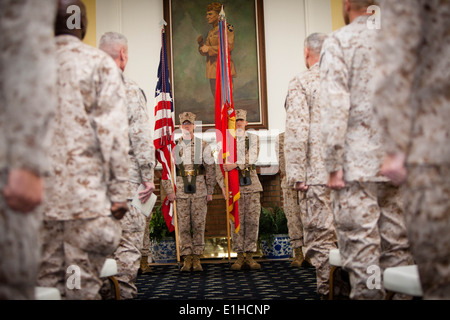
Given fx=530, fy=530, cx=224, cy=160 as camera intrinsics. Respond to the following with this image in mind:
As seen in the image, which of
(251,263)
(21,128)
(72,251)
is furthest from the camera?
(251,263)

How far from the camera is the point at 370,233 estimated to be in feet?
8.53

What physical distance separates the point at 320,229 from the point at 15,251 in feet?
8.59

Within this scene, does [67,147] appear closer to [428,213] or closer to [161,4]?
[428,213]

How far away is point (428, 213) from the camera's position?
180 centimetres

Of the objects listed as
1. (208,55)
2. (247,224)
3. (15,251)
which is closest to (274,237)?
(247,224)

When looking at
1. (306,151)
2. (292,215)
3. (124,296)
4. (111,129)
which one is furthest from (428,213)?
(292,215)

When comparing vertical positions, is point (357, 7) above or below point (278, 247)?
above

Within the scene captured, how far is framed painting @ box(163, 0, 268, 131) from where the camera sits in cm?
873

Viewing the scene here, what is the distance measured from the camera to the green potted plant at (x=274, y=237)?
7266mm

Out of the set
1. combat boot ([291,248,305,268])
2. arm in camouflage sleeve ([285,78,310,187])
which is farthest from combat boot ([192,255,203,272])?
arm in camouflage sleeve ([285,78,310,187])

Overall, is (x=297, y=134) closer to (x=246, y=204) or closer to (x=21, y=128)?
(x=21, y=128)

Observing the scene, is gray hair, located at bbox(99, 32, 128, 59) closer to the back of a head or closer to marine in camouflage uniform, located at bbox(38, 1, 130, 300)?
marine in camouflage uniform, located at bbox(38, 1, 130, 300)

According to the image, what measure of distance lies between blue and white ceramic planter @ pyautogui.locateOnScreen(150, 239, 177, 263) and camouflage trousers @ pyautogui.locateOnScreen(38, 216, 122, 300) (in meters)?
4.95

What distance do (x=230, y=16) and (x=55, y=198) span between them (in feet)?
23.2
